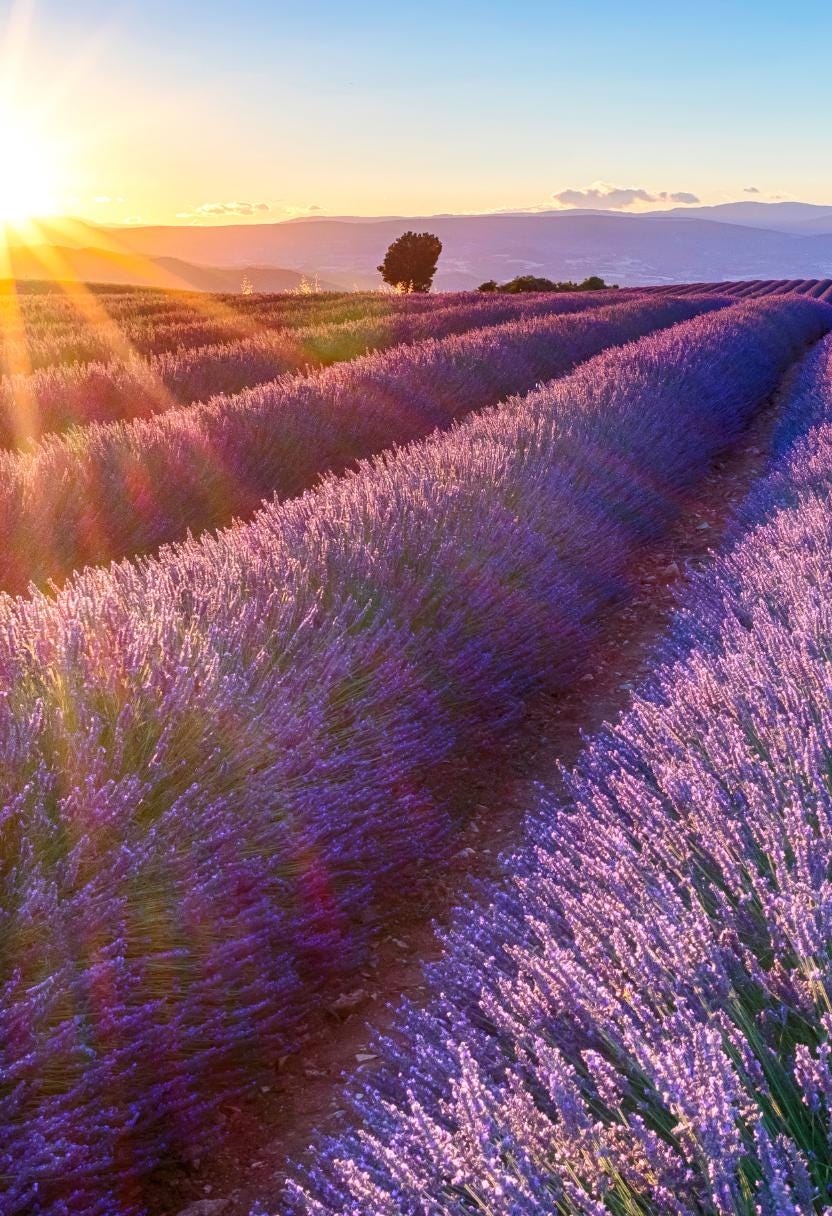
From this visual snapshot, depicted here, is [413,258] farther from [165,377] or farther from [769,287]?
[165,377]

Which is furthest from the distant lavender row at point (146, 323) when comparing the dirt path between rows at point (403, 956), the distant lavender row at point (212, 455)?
the dirt path between rows at point (403, 956)

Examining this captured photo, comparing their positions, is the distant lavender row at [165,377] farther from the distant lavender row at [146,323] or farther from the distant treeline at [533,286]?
the distant treeline at [533,286]

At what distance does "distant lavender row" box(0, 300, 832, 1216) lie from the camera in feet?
4.95

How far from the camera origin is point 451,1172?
1121 mm

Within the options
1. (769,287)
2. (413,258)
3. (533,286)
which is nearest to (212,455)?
(533,286)

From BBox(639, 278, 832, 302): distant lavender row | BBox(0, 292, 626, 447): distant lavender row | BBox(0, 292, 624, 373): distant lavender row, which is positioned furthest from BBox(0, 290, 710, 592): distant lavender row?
BBox(639, 278, 832, 302): distant lavender row

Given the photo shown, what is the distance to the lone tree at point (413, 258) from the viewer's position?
102 ft

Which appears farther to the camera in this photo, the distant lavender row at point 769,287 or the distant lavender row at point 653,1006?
the distant lavender row at point 769,287

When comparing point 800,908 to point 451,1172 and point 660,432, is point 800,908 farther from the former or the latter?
point 660,432

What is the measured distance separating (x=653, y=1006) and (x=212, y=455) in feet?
14.0

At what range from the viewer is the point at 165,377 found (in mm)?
6906

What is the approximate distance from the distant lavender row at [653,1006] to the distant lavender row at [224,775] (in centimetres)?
33

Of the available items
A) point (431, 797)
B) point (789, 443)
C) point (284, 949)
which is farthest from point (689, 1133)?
point (789, 443)

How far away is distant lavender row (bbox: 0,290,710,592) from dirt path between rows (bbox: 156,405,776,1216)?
1426mm
